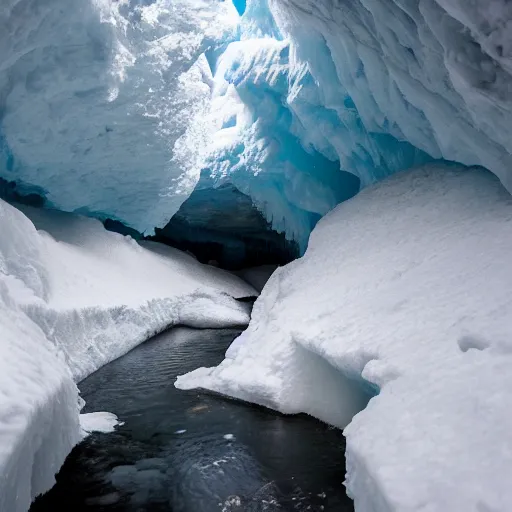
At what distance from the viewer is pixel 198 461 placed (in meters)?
4.28

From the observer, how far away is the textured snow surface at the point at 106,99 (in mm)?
7974

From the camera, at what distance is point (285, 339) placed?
569cm

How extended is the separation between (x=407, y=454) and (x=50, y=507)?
99.5 inches

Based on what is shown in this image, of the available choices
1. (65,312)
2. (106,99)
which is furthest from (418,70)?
(106,99)

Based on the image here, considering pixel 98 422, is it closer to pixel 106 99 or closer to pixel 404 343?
pixel 404 343

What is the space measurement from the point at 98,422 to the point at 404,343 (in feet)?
11.1

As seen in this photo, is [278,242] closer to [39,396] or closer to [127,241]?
[127,241]

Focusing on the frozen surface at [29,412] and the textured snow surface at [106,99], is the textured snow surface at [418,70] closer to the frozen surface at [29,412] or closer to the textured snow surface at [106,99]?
the textured snow surface at [106,99]

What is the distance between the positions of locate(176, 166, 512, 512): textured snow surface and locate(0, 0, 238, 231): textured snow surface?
4944 millimetres

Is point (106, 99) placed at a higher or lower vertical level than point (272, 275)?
higher

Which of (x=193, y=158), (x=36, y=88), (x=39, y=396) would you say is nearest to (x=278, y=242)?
(x=193, y=158)

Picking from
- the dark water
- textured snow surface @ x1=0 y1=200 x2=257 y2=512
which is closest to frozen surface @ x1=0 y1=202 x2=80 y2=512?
textured snow surface @ x1=0 y1=200 x2=257 y2=512

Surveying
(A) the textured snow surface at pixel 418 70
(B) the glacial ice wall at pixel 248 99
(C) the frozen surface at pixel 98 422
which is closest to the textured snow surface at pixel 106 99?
(B) the glacial ice wall at pixel 248 99

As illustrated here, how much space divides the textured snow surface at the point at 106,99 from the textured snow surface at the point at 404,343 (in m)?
4.94
